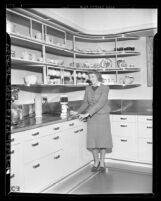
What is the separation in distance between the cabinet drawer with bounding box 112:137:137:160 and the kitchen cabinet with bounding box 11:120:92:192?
0.18 meters

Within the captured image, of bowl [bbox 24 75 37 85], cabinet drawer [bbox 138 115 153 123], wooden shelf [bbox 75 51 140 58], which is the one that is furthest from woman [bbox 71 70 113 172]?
bowl [bbox 24 75 37 85]

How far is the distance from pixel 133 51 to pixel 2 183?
3.37 feet

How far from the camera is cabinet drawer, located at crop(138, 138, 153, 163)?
142 centimetres

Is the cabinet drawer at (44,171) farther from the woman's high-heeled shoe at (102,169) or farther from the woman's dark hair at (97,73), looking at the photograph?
the woman's dark hair at (97,73)

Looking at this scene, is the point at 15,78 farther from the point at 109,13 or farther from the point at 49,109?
the point at 109,13

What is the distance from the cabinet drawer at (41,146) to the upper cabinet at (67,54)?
0.36 meters

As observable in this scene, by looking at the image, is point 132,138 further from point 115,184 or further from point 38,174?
point 38,174

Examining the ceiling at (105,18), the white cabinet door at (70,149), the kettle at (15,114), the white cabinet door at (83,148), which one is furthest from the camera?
the white cabinet door at (70,149)

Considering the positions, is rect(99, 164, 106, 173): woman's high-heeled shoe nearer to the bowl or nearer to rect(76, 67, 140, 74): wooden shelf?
rect(76, 67, 140, 74): wooden shelf

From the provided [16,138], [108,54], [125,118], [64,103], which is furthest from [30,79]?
[125,118]

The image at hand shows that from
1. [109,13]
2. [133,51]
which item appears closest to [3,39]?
[109,13]

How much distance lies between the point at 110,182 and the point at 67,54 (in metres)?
0.80

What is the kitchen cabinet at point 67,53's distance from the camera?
149 centimetres

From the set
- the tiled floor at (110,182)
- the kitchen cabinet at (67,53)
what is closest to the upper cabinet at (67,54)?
the kitchen cabinet at (67,53)
